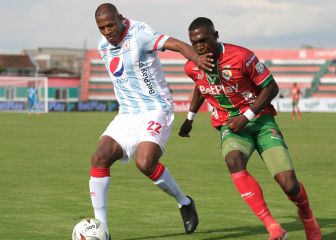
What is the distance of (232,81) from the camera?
7.87 m

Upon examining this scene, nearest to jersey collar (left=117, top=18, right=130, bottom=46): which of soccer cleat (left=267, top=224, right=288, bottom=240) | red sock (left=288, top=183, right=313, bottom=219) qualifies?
red sock (left=288, top=183, right=313, bottom=219)

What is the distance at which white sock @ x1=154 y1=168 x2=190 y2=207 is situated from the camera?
8719 millimetres

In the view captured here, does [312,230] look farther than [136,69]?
No

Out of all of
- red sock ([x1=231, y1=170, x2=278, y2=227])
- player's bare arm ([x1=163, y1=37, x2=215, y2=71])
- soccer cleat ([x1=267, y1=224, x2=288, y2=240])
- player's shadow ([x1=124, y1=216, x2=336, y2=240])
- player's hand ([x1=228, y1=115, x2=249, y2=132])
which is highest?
player's bare arm ([x1=163, y1=37, x2=215, y2=71])

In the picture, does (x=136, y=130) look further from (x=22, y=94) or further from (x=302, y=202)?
(x=22, y=94)

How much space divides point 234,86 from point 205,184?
5.78 meters

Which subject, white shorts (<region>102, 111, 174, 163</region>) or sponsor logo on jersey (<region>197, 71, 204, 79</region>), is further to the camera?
white shorts (<region>102, 111, 174, 163</region>)

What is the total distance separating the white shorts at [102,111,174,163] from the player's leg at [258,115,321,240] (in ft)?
3.74

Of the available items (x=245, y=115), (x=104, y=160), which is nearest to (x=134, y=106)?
(x=104, y=160)

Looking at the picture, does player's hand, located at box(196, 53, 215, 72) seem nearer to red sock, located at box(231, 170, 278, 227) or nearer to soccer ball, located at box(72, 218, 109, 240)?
red sock, located at box(231, 170, 278, 227)

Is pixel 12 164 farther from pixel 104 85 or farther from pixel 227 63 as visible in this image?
pixel 104 85

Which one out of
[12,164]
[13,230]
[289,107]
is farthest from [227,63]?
[289,107]

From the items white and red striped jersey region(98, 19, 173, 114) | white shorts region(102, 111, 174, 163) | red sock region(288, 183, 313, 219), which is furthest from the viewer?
white and red striped jersey region(98, 19, 173, 114)

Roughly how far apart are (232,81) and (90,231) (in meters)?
1.92
